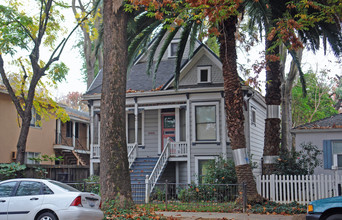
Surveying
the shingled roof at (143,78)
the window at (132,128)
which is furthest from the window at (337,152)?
the window at (132,128)

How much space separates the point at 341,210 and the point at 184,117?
15721 millimetres

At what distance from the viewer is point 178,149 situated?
23.7 m

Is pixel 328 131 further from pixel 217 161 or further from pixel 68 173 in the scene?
pixel 68 173

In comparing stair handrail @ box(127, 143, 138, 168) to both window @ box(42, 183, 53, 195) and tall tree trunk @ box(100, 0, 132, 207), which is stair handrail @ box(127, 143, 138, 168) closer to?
tall tree trunk @ box(100, 0, 132, 207)

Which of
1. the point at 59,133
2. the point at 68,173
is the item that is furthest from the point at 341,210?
the point at 59,133

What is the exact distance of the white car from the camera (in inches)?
423

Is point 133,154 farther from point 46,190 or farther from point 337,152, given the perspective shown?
point 46,190

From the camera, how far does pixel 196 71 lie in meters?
24.0

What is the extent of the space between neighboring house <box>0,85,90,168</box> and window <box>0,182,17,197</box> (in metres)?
11.7

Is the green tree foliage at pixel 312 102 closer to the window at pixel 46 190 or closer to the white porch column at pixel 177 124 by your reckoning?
the white porch column at pixel 177 124

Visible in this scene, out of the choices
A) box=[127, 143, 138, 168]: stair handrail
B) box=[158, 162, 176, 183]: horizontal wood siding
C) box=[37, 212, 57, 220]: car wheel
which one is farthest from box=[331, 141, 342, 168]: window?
box=[37, 212, 57, 220]: car wheel

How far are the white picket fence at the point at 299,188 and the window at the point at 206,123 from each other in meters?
Result: 6.09

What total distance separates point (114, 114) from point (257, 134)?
51.3 ft

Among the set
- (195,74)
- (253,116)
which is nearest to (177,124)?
(195,74)
